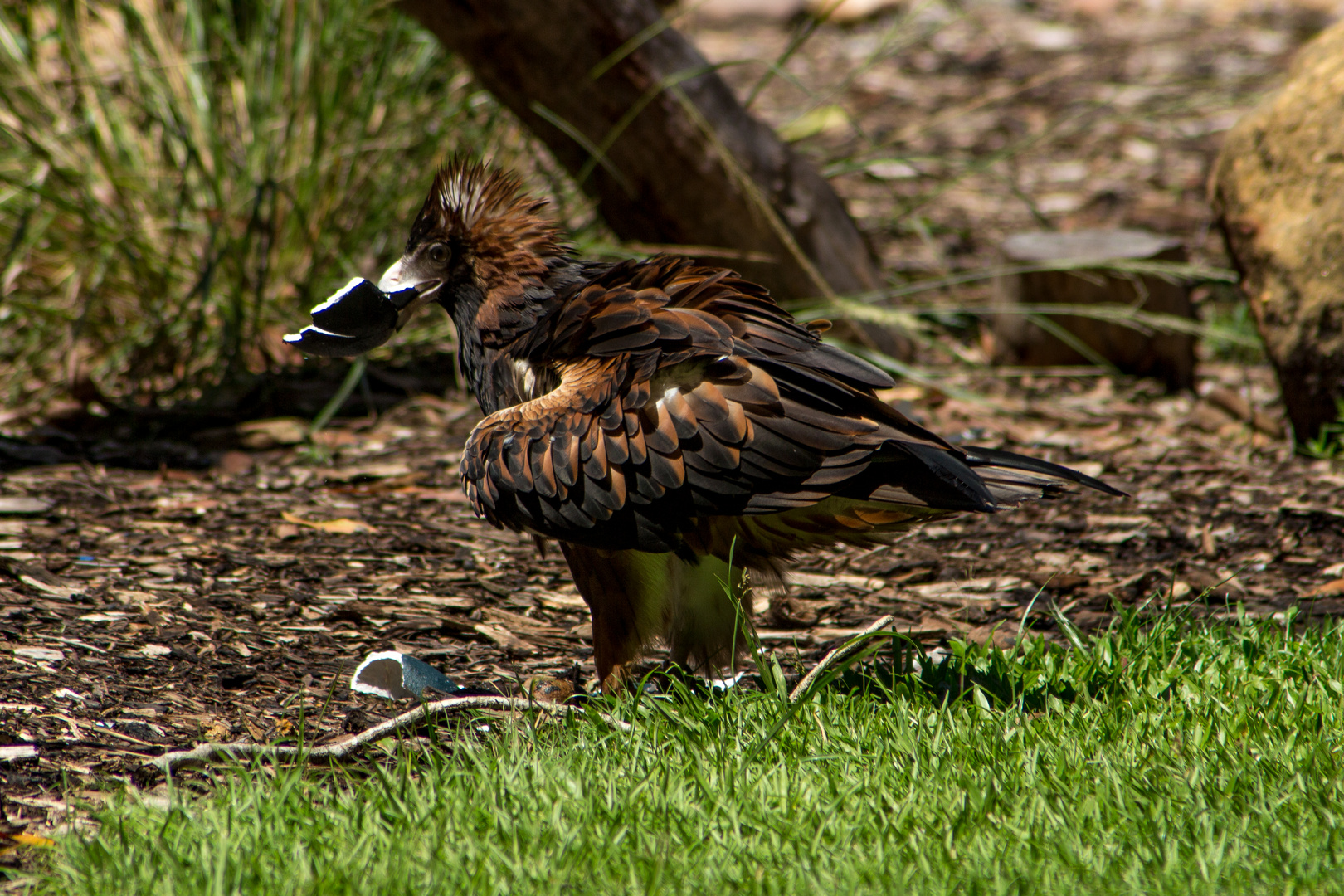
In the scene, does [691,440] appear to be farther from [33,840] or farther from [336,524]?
[336,524]

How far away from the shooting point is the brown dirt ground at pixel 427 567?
299 centimetres

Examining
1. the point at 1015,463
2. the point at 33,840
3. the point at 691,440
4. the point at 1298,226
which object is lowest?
the point at 33,840

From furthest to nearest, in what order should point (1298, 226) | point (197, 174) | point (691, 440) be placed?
1. point (197, 174)
2. point (1298, 226)
3. point (691, 440)

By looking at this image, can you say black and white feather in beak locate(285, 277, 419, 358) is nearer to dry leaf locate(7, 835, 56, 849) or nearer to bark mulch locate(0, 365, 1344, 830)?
bark mulch locate(0, 365, 1344, 830)

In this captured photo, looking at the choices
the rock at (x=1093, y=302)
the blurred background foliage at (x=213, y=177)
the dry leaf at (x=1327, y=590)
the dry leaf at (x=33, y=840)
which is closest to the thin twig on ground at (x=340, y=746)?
the dry leaf at (x=33, y=840)

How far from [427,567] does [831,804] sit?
2007mm

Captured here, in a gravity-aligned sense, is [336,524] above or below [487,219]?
below

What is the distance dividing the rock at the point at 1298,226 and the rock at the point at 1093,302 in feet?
2.70

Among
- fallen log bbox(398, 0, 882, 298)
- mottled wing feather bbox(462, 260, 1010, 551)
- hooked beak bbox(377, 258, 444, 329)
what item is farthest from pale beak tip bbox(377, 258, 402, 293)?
fallen log bbox(398, 0, 882, 298)

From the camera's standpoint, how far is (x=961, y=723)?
2.68 metres

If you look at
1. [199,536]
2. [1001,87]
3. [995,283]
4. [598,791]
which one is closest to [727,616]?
[598,791]

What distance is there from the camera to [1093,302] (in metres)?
5.94

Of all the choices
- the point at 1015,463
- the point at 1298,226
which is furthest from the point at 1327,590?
the point at 1298,226

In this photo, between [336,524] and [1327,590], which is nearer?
[1327,590]
